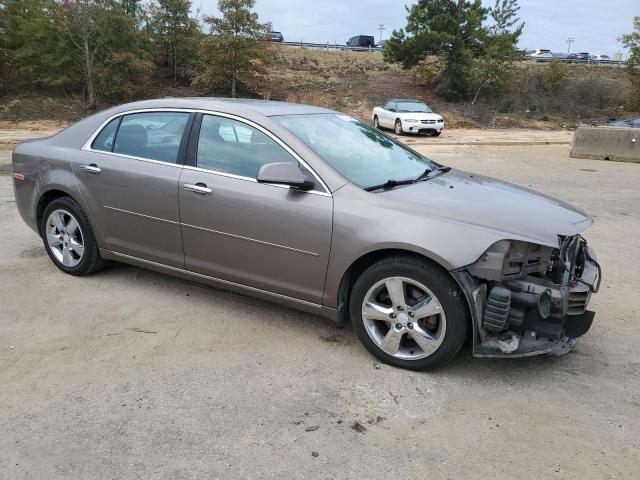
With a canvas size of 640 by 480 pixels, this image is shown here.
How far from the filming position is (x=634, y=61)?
33.1m

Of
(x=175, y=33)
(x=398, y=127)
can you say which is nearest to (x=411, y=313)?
(x=398, y=127)

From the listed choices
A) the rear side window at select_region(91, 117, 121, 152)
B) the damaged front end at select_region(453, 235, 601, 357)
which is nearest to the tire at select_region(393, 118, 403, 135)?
the rear side window at select_region(91, 117, 121, 152)

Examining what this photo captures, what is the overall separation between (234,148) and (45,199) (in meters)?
2.10

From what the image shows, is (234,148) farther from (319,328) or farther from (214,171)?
(319,328)

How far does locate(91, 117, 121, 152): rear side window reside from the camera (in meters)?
4.56

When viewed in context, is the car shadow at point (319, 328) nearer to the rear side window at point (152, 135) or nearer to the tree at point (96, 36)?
the rear side window at point (152, 135)

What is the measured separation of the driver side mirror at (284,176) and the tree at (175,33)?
91.6 feet

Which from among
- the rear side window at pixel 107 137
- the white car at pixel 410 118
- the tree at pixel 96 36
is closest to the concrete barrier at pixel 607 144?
the white car at pixel 410 118

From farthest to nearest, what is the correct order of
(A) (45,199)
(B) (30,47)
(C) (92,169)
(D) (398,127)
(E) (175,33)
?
(E) (175,33), (B) (30,47), (D) (398,127), (A) (45,199), (C) (92,169)

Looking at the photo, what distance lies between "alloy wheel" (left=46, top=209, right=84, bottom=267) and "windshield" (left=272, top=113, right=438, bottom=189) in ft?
7.04

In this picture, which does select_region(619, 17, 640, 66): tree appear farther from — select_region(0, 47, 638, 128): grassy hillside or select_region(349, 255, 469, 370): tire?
select_region(349, 255, 469, 370): tire

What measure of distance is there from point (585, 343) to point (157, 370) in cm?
289

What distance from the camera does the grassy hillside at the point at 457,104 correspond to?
104 feet

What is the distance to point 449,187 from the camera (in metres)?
3.84
